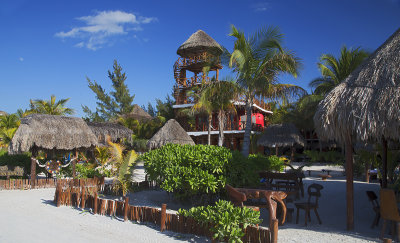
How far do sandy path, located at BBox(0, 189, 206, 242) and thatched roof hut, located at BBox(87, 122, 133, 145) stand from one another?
36.1 ft

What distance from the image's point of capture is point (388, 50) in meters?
6.76

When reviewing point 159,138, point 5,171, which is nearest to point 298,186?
point 159,138

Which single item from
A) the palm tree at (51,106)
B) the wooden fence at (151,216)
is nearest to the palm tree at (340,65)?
the wooden fence at (151,216)

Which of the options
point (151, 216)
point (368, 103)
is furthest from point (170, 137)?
point (368, 103)

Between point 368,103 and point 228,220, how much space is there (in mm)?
3468

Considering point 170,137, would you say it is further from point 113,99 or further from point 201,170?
point 113,99

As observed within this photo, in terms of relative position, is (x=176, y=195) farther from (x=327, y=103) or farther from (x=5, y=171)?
(x=5, y=171)

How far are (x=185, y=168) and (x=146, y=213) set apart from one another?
146 cm

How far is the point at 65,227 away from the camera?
6953mm

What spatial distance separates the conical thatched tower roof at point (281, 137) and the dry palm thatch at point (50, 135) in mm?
12785

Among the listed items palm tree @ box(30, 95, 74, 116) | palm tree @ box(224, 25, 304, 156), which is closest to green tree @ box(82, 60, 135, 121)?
palm tree @ box(30, 95, 74, 116)

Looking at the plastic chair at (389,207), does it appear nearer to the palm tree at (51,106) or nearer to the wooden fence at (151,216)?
the wooden fence at (151,216)

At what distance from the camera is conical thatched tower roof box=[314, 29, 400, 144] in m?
5.98

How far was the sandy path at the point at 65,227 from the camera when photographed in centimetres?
613
